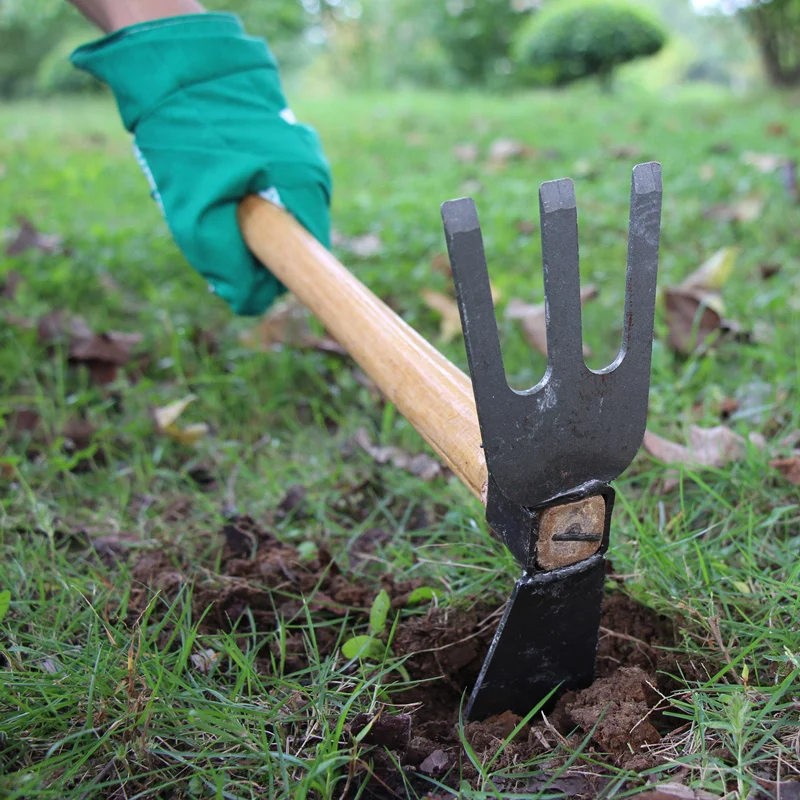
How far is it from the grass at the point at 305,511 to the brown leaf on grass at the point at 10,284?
0.16 feet

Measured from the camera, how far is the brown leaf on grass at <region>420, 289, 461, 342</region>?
2.17m

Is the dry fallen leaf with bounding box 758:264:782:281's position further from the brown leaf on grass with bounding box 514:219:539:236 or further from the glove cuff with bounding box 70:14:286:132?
the glove cuff with bounding box 70:14:286:132

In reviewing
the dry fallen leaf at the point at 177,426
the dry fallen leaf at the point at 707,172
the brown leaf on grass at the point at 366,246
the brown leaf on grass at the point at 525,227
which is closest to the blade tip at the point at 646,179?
the dry fallen leaf at the point at 177,426

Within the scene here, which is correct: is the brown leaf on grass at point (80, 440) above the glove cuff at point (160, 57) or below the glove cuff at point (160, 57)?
below

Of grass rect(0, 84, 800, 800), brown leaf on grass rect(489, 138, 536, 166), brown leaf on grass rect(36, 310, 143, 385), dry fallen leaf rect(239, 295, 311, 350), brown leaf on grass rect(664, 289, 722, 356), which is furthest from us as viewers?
brown leaf on grass rect(489, 138, 536, 166)

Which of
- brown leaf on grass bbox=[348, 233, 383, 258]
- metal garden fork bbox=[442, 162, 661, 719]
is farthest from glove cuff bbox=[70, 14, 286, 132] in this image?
metal garden fork bbox=[442, 162, 661, 719]

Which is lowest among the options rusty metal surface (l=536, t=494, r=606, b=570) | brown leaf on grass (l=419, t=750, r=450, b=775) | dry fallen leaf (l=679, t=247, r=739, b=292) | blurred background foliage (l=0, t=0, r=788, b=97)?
blurred background foliage (l=0, t=0, r=788, b=97)

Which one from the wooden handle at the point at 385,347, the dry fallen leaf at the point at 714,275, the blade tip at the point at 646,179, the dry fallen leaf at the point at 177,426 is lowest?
the dry fallen leaf at the point at 714,275

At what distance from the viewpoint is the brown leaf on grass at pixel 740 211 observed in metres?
2.87

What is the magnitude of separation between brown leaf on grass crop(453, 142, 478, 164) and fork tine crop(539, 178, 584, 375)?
378cm

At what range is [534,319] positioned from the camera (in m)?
2.06

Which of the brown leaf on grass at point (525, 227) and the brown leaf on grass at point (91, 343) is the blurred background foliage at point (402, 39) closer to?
the brown leaf on grass at point (525, 227)

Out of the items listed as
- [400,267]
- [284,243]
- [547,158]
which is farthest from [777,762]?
[547,158]

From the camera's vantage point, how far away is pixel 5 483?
5.45 feet
